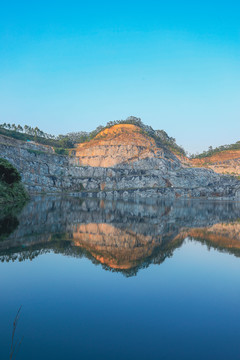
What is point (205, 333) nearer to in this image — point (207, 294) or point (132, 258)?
point (207, 294)

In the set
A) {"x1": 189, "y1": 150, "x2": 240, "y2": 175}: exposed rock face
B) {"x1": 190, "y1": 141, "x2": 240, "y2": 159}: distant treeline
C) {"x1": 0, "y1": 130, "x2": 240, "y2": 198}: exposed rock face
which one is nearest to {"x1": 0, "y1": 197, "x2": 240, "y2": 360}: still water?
{"x1": 0, "y1": 130, "x2": 240, "y2": 198}: exposed rock face

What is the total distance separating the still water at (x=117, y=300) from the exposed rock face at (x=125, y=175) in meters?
90.7

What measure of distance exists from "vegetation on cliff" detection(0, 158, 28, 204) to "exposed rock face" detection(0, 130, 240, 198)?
54441mm

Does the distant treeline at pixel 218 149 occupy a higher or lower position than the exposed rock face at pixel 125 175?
higher

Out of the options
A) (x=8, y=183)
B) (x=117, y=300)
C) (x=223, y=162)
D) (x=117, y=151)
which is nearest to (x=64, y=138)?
(x=117, y=151)

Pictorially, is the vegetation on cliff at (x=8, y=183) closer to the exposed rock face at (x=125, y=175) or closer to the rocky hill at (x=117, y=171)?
the rocky hill at (x=117, y=171)

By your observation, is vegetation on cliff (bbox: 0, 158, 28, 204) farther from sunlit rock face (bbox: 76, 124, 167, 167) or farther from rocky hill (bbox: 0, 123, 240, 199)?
sunlit rock face (bbox: 76, 124, 167, 167)

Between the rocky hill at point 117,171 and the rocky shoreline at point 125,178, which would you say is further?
the rocky shoreline at point 125,178

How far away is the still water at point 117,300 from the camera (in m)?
6.13

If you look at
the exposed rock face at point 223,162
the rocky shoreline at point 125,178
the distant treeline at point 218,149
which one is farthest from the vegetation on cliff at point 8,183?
the distant treeline at point 218,149

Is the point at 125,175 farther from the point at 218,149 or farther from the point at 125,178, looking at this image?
the point at 218,149

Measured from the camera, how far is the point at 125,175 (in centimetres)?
12962

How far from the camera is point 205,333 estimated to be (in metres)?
6.91

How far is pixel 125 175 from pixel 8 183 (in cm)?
8701
